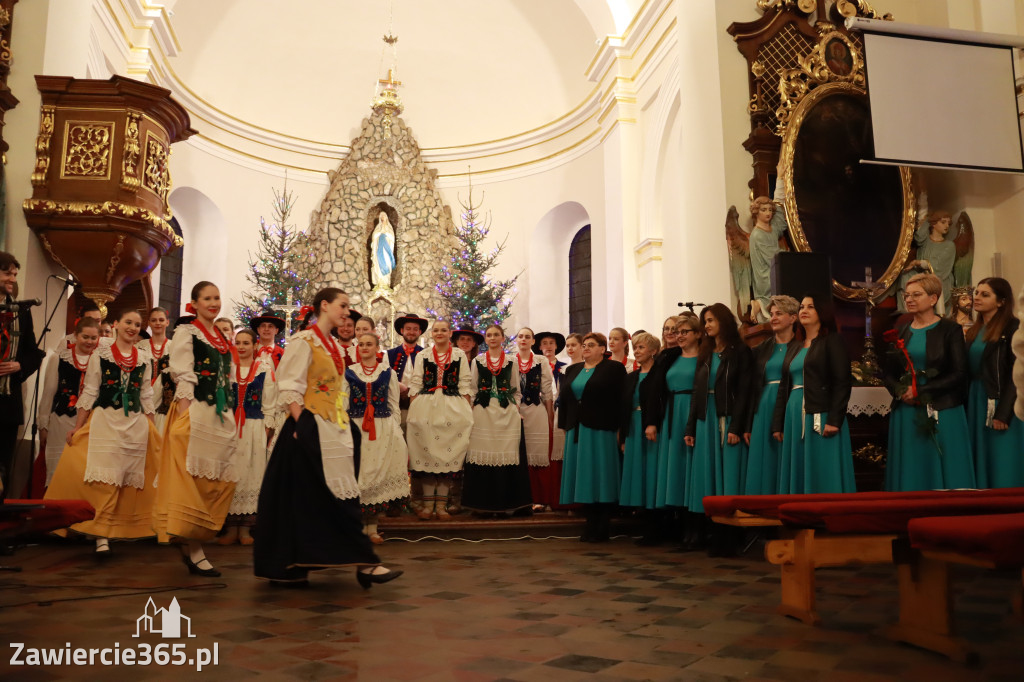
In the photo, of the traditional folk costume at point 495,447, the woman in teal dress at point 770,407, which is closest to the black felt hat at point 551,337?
the traditional folk costume at point 495,447

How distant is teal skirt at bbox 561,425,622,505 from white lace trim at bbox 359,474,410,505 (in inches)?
52.6

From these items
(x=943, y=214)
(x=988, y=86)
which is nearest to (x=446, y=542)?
(x=943, y=214)

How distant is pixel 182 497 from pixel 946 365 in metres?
4.86

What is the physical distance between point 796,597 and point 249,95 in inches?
647

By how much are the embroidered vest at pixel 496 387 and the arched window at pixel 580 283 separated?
30.6ft

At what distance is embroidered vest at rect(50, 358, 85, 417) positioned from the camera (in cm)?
668

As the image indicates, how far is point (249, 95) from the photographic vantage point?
17203mm

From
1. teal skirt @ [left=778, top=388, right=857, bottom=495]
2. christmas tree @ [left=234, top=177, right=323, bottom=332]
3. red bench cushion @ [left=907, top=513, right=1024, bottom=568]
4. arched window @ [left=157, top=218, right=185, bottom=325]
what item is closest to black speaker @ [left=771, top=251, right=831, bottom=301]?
teal skirt @ [left=778, top=388, right=857, bottom=495]

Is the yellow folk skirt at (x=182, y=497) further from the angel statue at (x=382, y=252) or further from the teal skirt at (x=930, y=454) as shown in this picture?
the angel statue at (x=382, y=252)

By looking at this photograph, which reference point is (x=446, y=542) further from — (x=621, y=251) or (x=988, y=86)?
(x=621, y=251)

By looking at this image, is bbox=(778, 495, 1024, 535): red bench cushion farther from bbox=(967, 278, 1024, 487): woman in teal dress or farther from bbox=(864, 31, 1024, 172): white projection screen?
bbox=(864, 31, 1024, 172): white projection screen

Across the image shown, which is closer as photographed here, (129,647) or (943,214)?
(129,647)

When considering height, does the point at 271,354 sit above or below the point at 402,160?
below

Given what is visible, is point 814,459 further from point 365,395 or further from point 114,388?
point 114,388
